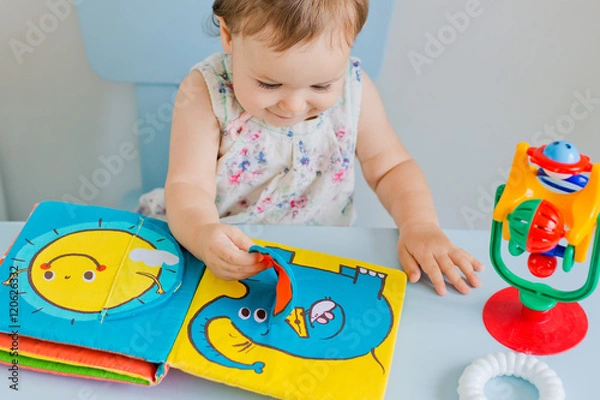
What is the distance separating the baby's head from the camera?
2.22ft

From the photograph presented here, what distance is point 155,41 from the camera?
96 cm

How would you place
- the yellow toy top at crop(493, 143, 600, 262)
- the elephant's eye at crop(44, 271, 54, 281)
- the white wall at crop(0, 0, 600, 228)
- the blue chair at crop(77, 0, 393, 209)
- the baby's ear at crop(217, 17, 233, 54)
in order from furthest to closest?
the white wall at crop(0, 0, 600, 228) < the blue chair at crop(77, 0, 393, 209) < the baby's ear at crop(217, 17, 233, 54) < the elephant's eye at crop(44, 271, 54, 281) < the yellow toy top at crop(493, 143, 600, 262)

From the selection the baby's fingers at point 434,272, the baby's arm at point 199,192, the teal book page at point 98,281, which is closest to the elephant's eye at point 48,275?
the teal book page at point 98,281

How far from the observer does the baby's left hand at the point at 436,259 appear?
71 centimetres

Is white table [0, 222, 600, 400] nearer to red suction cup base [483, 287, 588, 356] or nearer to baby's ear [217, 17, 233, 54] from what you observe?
red suction cup base [483, 287, 588, 356]

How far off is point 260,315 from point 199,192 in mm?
213

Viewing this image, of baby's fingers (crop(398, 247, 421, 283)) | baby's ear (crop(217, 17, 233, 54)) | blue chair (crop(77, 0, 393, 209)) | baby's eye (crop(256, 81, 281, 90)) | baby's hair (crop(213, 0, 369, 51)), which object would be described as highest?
baby's hair (crop(213, 0, 369, 51))

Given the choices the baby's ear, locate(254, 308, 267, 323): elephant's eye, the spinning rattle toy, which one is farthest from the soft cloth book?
the baby's ear

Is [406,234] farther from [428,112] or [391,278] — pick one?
[428,112]

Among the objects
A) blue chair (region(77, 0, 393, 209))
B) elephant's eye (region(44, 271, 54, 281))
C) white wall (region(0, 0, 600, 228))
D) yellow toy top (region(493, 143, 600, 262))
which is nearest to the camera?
yellow toy top (region(493, 143, 600, 262))

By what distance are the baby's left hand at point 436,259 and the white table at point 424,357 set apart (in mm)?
10

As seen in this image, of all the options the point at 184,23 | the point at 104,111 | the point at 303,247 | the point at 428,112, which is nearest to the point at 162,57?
the point at 184,23

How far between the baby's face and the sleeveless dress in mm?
89

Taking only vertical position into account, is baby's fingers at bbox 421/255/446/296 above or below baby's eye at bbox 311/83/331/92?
below
